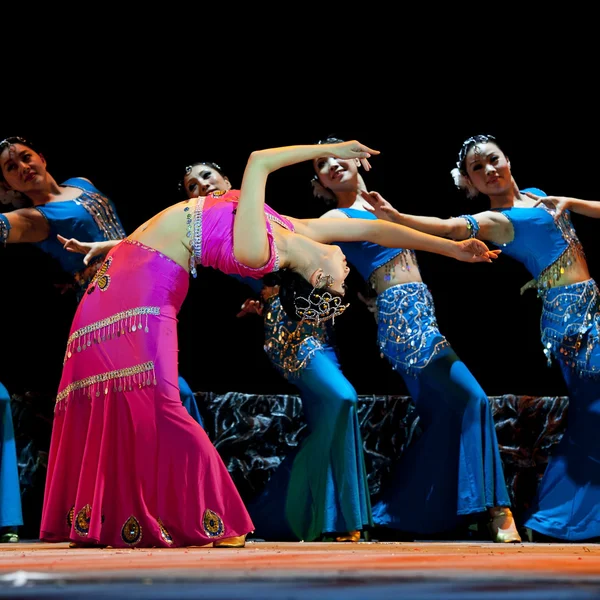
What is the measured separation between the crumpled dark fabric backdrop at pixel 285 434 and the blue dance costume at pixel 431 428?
231 millimetres

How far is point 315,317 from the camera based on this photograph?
3082 millimetres

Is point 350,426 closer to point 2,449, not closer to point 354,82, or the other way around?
point 2,449

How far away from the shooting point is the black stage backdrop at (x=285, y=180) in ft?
15.5

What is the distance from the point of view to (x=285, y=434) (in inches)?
163

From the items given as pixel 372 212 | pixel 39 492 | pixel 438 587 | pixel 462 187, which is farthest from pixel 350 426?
pixel 438 587

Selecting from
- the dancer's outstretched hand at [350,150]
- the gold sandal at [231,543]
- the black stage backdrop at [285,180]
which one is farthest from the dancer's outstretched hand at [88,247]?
the black stage backdrop at [285,180]

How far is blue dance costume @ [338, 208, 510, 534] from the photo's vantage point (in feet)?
11.8

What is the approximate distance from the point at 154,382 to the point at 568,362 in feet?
5.75

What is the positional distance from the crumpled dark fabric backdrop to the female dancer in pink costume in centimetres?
Result: 114

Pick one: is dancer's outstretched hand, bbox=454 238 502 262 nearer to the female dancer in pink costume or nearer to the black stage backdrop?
the female dancer in pink costume

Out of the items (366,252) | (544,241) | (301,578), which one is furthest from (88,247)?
(301,578)

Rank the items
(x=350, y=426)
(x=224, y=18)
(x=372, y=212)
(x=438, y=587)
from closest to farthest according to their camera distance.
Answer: (x=438, y=587) < (x=350, y=426) < (x=372, y=212) < (x=224, y=18)

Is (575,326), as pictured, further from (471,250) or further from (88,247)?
(88,247)

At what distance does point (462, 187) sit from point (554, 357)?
0.84m
